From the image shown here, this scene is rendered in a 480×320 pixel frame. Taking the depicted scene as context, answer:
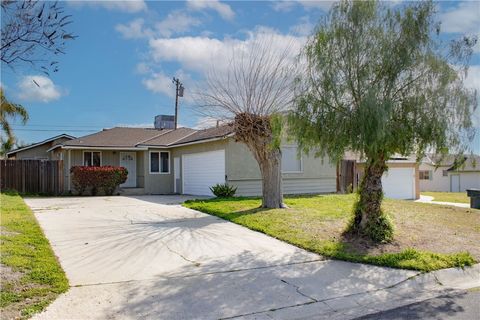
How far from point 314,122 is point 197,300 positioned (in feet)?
14.4

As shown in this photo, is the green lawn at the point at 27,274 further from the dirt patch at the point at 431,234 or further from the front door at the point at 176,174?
the front door at the point at 176,174

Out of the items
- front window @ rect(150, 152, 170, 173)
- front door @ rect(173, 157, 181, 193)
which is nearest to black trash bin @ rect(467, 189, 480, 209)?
front door @ rect(173, 157, 181, 193)

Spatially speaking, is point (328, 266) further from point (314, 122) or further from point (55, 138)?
point (55, 138)

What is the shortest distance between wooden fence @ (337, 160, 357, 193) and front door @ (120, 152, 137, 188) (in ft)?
38.3

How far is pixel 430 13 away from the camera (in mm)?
7660

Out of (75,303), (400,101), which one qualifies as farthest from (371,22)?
(75,303)

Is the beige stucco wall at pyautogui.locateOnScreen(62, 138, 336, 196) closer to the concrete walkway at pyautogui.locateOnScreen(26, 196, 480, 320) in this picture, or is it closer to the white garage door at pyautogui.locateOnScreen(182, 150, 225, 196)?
the white garage door at pyautogui.locateOnScreen(182, 150, 225, 196)

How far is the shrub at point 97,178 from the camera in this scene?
19844 millimetres

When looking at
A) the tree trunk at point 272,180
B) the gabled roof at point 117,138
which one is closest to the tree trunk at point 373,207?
the tree trunk at point 272,180

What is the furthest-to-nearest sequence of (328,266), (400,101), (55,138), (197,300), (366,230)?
(55,138)
(366,230)
(400,101)
(328,266)
(197,300)

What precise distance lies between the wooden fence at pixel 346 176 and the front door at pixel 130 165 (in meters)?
11.7

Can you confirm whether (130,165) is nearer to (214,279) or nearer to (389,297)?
(214,279)

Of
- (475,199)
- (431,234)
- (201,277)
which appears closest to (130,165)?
(475,199)

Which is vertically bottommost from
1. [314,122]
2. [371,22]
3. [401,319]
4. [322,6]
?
[401,319]
